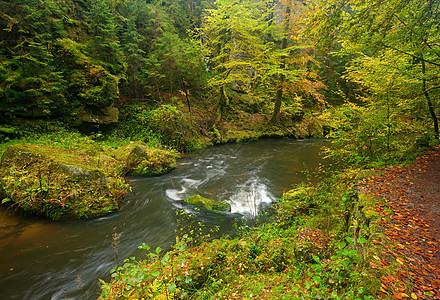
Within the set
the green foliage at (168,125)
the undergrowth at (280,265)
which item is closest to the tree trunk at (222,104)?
the green foliage at (168,125)

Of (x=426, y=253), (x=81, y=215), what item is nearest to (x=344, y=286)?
(x=426, y=253)

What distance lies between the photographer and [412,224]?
283 centimetres

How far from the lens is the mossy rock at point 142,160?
8.60 metres

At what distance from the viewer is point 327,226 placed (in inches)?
159

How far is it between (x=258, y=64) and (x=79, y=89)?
10.6 metres

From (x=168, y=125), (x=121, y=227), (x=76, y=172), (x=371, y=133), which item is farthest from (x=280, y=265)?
(x=168, y=125)

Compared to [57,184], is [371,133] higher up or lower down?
higher up

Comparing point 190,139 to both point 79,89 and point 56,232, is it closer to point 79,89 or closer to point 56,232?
point 79,89

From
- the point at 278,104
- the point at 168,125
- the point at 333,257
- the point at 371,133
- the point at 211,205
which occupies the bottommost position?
the point at 211,205

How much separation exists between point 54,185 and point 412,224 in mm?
7638

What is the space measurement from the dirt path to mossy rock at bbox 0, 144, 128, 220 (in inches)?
254

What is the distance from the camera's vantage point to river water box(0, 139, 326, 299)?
372cm

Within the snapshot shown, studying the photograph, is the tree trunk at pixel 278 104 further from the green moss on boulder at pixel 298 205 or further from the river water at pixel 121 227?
the green moss on boulder at pixel 298 205

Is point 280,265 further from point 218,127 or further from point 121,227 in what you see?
point 218,127
